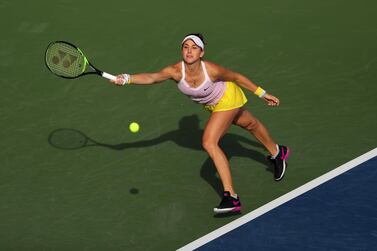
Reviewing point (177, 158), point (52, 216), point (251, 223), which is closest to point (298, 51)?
point (177, 158)

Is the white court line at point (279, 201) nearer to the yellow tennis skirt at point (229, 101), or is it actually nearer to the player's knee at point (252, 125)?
the player's knee at point (252, 125)

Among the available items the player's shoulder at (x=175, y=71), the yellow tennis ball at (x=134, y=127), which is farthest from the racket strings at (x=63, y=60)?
the yellow tennis ball at (x=134, y=127)

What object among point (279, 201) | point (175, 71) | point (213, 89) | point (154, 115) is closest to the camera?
point (175, 71)

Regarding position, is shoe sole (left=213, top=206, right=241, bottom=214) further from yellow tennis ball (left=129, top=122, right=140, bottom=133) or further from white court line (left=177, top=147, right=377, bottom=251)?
yellow tennis ball (left=129, top=122, right=140, bottom=133)

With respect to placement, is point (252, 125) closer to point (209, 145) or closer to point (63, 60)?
point (209, 145)

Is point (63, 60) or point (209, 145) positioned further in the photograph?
point (63, 60)

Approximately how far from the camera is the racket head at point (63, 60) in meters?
10.7

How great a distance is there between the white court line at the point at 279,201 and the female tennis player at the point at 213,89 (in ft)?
0.62

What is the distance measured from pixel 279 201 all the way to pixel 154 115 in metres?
2.70

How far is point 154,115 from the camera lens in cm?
1242

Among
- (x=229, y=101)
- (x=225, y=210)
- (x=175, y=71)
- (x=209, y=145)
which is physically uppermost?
(x=175, y=71)

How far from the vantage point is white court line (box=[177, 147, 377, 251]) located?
1004cm

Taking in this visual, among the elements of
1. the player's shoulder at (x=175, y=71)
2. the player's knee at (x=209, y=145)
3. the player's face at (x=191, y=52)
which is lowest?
the player's knee at (x=209, y=145)

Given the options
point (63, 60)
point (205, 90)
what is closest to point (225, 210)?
point (205, 90)
